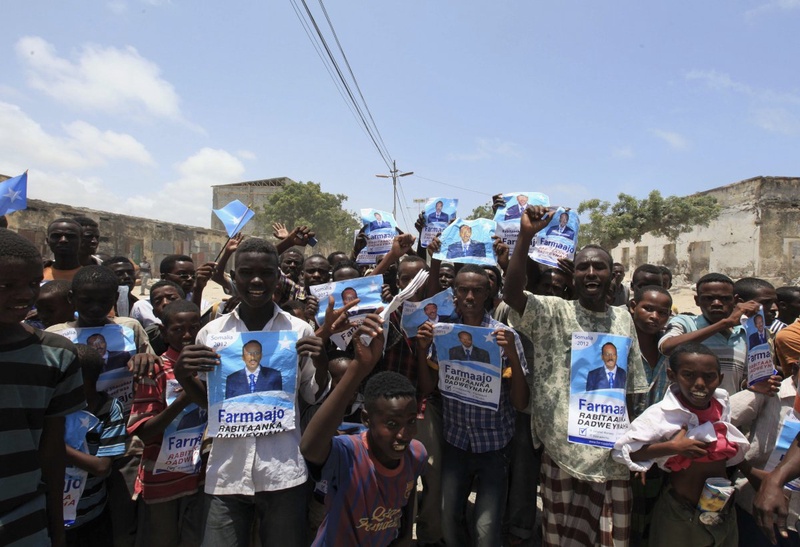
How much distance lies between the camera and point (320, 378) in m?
2.69

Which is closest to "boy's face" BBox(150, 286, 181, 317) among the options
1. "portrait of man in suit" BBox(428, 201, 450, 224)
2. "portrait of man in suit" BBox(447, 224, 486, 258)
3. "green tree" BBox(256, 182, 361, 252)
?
"portrait of man in suit" BBox(447, 224, 486, 258)

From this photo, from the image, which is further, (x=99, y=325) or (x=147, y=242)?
(x=147, y=242)

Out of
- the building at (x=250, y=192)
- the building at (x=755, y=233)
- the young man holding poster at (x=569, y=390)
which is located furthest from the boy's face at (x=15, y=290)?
the building at (x=250, y=192)

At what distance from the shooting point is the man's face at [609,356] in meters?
2.90

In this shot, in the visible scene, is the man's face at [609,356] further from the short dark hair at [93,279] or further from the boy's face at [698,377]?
the short dark hair at [93,279]

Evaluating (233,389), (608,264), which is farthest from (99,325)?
(608,264)

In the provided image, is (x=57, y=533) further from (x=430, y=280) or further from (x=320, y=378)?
(x=430, y=280)

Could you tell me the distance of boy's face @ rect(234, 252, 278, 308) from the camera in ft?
8.61

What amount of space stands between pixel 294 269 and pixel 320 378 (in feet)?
7.99

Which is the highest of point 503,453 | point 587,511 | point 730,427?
point 730,427

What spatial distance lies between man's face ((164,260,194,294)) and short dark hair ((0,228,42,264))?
296cm

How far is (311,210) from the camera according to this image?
115ft

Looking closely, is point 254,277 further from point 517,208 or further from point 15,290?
point 517,208

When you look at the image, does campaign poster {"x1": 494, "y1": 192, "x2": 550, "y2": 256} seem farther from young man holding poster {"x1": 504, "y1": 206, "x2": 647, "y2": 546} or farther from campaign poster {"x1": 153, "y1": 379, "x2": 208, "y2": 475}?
campaign poster {"x1": 153, "y1": 379, "x2": 208, "y2": 475}
